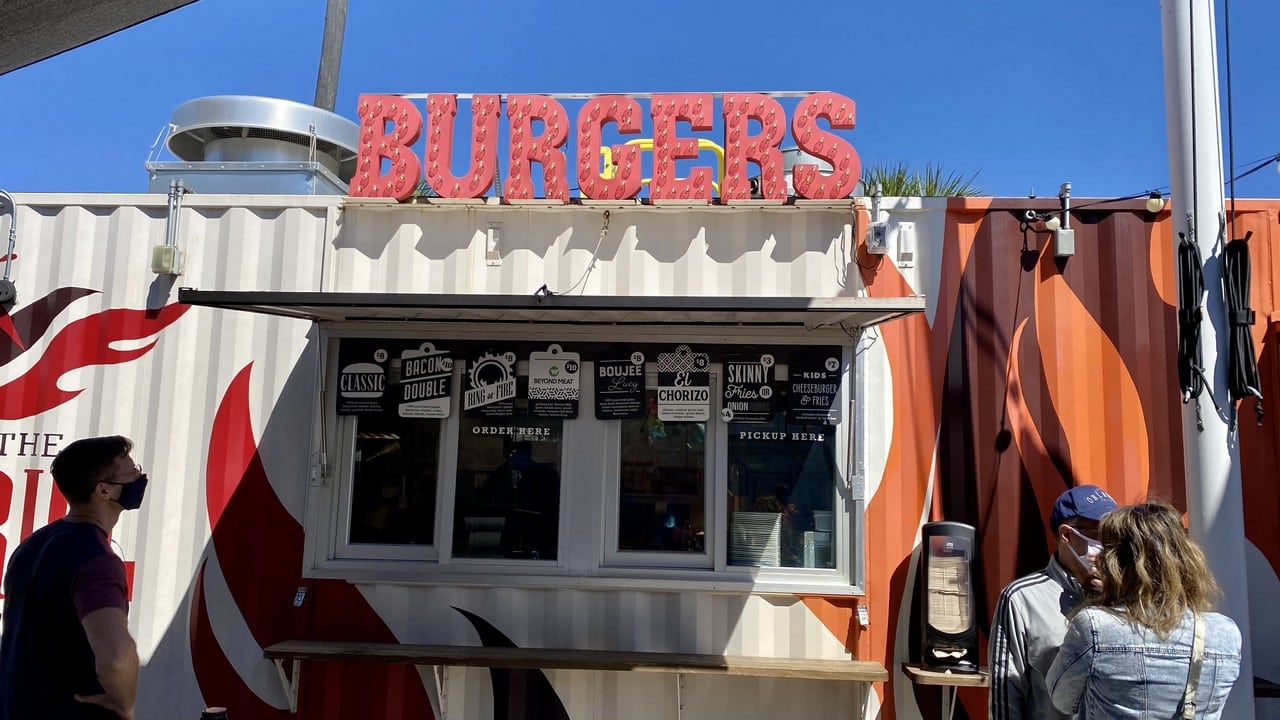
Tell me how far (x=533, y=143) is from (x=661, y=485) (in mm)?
2476

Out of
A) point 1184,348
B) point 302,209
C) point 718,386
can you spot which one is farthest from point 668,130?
point 1184,348

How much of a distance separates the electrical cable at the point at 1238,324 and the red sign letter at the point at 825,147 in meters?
2.25

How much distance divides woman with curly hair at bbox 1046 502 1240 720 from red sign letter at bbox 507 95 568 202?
4144 millimetres

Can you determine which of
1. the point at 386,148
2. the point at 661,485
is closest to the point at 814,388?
the point at 661,485

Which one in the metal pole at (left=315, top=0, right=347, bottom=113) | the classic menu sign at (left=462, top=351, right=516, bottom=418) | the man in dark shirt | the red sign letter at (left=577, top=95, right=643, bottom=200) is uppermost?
the metal pole at (left=315, top=0, right=347, bottom=113)

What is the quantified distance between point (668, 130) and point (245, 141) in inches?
156

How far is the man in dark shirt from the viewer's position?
2855mm

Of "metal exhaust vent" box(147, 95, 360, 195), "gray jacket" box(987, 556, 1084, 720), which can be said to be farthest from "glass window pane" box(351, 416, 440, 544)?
"gray jacket" box(987, 556, 1084, 720)

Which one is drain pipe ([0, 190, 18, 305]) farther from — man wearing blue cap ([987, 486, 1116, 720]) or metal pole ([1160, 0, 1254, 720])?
metal pole ([1160, 0, 1254, 720])

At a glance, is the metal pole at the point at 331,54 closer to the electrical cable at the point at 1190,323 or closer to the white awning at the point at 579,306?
the white awning at the point at 579,306

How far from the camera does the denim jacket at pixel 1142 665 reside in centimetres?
256

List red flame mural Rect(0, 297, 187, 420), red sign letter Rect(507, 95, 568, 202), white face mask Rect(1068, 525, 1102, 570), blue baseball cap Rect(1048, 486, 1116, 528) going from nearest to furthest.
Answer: white face mask Rect(1068, 525, 1102, 570) < blue baseball cap Rect(1048, 486, 1116, 528) < red sign letter Rect(507, 95, 568, 202) < red flame mural Rect(0, 297, 187, 420)

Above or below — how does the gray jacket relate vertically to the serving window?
below

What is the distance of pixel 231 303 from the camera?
473 cm
